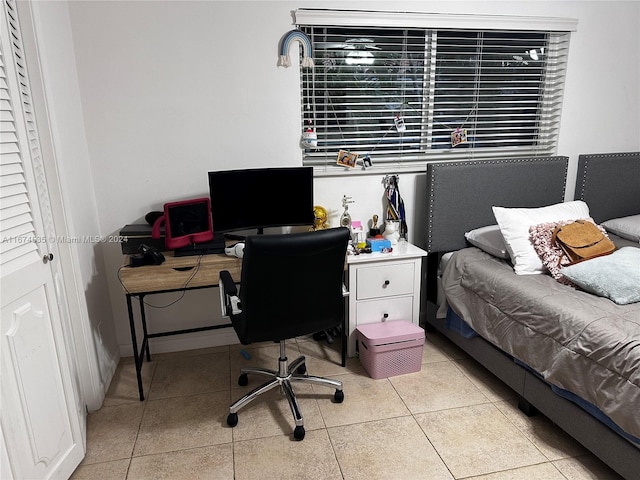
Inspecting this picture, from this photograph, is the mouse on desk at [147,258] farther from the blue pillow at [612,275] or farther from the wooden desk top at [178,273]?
the blue pillow at [612,275]

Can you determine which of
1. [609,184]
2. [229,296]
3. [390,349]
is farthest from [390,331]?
[609,184]

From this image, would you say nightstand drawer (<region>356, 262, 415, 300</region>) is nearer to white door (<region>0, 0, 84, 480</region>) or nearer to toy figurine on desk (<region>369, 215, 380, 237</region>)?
toy figurine on desk (<region>369, 215, 380, 237</region>)

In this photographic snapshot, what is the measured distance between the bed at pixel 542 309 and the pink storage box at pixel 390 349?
319 mm

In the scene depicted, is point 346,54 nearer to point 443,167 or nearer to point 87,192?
point 443,167

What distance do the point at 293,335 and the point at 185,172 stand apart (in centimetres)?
124

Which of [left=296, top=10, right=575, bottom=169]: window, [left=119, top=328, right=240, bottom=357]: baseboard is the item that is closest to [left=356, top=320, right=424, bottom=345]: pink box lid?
[left=119, top=328, right=240, bottom=357]: baseboard

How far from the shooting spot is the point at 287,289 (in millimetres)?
1950

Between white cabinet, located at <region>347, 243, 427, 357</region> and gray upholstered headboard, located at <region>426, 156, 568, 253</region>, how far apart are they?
0.30 metres

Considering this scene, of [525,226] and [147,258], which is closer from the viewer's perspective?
[147,258]

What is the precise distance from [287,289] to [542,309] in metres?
1.18

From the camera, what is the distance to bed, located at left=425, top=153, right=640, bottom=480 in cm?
171

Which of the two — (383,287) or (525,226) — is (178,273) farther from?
(525,226)

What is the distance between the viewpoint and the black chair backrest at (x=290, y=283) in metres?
1.83

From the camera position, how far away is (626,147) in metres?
3.31
